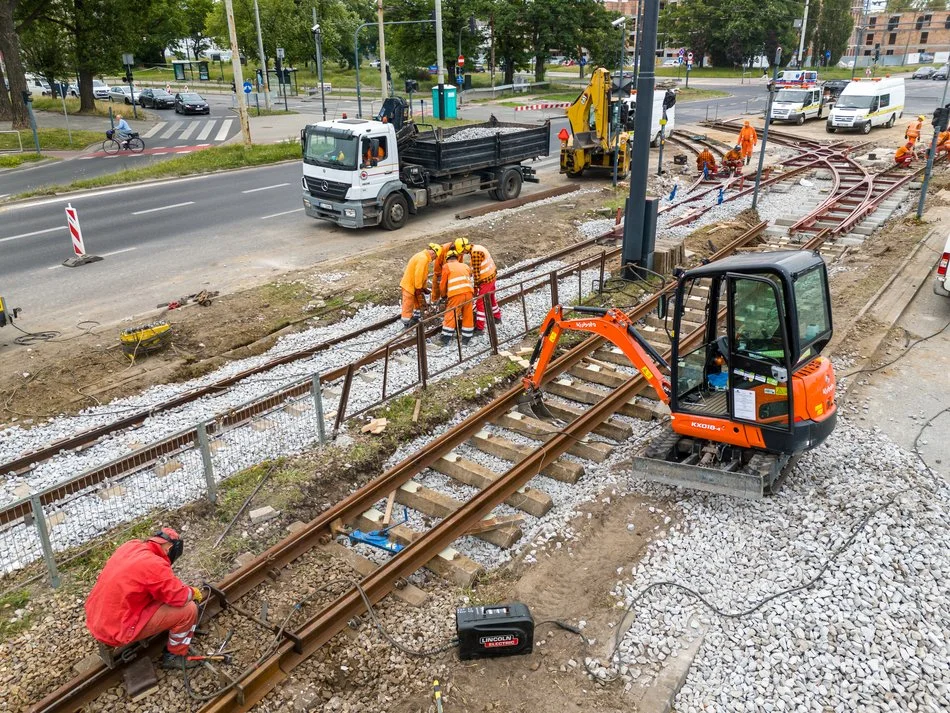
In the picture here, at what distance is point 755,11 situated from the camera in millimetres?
72250

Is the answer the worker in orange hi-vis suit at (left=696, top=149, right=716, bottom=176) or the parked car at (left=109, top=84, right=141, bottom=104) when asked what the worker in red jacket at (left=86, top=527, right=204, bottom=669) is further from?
the parked car at (left=109, top=84, right=141, bottom=104)

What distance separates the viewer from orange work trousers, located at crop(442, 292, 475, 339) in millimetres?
11243

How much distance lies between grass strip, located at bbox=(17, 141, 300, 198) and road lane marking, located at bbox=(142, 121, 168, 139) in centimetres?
796

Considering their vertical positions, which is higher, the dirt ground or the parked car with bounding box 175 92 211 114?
the parked car with bounding box 175 92 211 114

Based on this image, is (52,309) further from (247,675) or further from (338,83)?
(338,83)

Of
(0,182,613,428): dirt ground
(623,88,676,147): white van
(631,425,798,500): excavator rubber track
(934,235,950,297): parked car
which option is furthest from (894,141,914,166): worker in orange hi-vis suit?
(631,425,798,500): excavator rubber track

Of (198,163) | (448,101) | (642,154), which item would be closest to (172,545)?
(642,154)

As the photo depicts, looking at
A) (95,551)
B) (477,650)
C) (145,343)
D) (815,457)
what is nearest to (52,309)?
(145,343)

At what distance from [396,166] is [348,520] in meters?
12.6

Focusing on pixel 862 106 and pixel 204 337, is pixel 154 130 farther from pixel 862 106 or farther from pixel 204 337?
pixel 862 106

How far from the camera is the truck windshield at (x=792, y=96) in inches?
1467

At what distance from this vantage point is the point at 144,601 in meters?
5.52

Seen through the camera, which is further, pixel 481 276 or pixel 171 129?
pixel 171 129

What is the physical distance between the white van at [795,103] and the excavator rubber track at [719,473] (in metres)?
34.2
